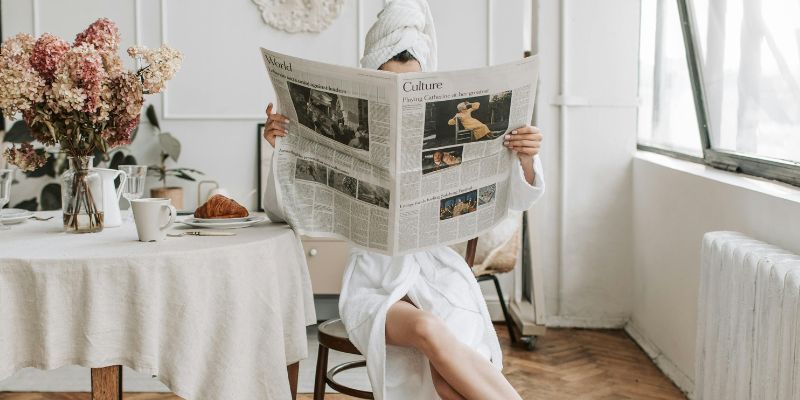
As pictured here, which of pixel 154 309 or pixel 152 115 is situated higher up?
pixel 152 115

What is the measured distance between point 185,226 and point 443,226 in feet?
2.09

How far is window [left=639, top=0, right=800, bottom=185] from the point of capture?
2.37m

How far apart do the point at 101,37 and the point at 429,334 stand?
37.6 inches

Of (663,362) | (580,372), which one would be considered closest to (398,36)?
(580,372)

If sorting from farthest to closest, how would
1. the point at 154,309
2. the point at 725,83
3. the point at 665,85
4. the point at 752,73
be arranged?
the point at 665,85 → the point at 725,83 → the point at 752,73 → the point at 154,309

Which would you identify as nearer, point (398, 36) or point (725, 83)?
point (398, 36)

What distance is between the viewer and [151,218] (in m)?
1.73

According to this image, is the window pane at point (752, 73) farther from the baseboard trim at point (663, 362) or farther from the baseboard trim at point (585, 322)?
the baseboard trim at point (585, 322)

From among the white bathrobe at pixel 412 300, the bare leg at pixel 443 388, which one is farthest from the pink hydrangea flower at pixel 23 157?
the bare leg at pixel 443 388

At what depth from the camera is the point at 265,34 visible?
13.2 ft

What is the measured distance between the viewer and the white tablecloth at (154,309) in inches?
60.8

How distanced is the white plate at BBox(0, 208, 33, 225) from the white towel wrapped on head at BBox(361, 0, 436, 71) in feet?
3.05

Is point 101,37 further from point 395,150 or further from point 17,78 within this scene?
point 395,150

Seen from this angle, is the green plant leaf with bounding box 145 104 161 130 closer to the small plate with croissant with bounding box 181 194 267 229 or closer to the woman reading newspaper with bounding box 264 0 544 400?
the small plate with croissant with bounding box 181 194 267 229
